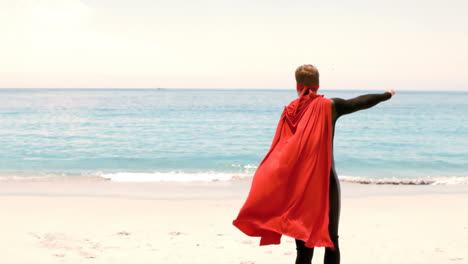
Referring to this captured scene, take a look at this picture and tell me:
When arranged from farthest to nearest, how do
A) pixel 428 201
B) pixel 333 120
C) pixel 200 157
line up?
pixel 200 157 < pixel 428 201 < pixel 333 120

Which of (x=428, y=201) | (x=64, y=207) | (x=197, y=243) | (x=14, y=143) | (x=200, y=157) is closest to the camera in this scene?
(x=197, y=243)

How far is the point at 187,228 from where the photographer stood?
693cm

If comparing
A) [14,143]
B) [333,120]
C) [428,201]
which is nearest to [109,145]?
[14,143]

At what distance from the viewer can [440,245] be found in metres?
6.07

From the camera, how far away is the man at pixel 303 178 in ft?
10.8

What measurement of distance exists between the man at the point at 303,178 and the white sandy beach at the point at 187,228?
6.79 ft

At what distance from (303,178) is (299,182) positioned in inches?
1.7

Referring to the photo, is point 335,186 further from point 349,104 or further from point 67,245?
point 67,245

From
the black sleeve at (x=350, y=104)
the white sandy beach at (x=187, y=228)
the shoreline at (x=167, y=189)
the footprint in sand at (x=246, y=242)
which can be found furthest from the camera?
the shoreline at (x=167, y=189)

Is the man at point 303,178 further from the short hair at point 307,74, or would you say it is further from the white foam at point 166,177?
the white foam at point 166,177

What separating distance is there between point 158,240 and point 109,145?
1748cm

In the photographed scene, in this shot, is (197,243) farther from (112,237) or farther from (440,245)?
(440,245)

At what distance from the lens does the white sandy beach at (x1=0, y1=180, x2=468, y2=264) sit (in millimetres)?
5520

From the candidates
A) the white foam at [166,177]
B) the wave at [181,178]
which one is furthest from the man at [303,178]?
the white foam at [166,177]
